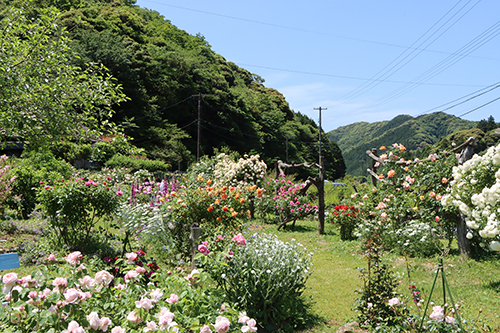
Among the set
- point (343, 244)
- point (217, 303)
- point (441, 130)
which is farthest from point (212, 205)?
point (441, 130)

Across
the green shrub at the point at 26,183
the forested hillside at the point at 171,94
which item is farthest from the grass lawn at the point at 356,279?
the forested hillside at the point at 171,94

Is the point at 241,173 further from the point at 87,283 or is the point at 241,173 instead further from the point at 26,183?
the point at 87,283

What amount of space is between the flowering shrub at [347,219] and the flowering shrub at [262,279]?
4585mm

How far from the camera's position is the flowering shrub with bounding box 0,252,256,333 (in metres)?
1.78

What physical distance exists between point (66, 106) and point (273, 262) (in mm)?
4768

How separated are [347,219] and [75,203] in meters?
5.63

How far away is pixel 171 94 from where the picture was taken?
36.4m

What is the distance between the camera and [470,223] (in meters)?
2.64

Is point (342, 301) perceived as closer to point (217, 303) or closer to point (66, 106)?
point (217, 303)

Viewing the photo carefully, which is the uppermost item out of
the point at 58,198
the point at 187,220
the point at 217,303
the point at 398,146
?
the point at 398,146

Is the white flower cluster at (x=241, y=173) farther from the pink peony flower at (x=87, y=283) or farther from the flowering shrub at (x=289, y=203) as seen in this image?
the pink peony flower at (x=87, y=283)

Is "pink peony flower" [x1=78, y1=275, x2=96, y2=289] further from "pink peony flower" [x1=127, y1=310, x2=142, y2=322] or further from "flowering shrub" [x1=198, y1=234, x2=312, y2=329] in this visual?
"flowering shrub" [x1=198, y1=234, x2=312, y2=329]

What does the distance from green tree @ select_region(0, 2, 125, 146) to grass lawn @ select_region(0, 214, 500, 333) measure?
2050 millimetres

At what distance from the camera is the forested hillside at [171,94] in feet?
102
